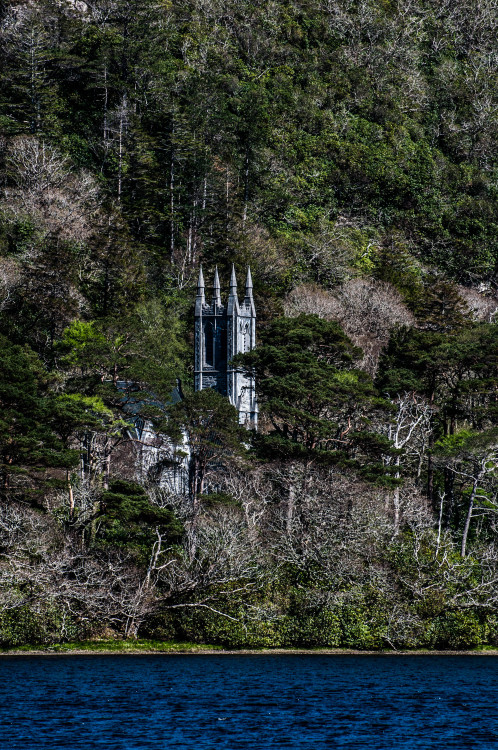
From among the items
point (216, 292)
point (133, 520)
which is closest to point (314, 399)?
point (133, 520)

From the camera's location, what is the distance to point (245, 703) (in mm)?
40688

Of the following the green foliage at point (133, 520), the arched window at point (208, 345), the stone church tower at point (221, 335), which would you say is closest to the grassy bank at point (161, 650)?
the green foliage at point (133, 520)

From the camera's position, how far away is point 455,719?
127 ft

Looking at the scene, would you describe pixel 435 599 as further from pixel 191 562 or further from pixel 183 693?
pixel 183 693

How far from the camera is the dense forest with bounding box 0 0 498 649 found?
54375 millimetres

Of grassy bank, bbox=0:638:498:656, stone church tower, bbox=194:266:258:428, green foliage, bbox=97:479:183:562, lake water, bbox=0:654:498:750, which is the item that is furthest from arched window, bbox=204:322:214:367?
lake water, bbox=0:654:498:750

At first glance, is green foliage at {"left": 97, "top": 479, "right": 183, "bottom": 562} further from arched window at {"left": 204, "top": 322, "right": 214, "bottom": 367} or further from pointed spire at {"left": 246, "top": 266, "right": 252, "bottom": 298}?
pointed spire at {"left": 246, "top": 266, "right": 252, "bottom": 298}

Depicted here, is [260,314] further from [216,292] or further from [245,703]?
[245,703]

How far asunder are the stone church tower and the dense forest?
75.0 inches

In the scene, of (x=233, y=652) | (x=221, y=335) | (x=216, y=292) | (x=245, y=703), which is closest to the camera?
(x=245, y=703)

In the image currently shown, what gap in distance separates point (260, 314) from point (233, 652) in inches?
1339

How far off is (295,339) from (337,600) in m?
15.2

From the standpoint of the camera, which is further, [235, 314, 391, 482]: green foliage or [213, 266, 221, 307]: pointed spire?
[213, 266, 221, 307]: pointed spire

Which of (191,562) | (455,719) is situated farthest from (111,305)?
(455,719)
